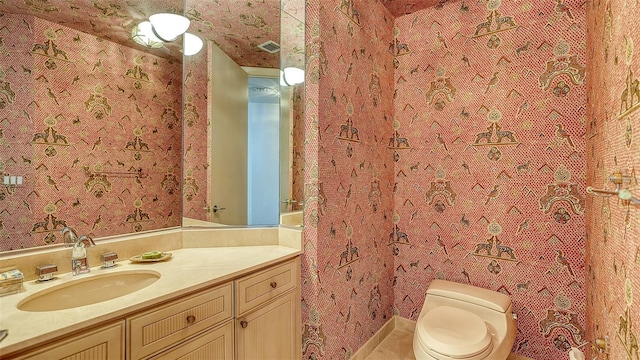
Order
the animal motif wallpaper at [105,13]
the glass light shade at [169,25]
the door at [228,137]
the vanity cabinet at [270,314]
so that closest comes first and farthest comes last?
1. the animal motif wallpaper at [105,13]
2. the vanity cabinet at [270,314]
3. the glass light shade at [169,25]
4. the door at [228,137]

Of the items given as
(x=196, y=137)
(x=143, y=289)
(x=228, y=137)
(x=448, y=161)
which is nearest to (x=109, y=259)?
(x=143, y=289)

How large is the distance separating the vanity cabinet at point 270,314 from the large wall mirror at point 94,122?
0.61m

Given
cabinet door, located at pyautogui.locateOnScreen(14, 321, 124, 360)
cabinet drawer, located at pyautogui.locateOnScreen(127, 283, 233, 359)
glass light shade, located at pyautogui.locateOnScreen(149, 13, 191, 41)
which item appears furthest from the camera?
glass light shade, located at pyautogui.locateOnScreen(149, 13, 191, 41)

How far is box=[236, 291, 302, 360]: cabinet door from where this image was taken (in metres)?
1.37

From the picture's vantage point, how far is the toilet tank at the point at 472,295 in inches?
71.7

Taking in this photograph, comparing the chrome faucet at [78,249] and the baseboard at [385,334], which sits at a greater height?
the chrome faucet at [78,249]

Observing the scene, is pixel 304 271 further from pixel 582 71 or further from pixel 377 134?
pixel 582 71

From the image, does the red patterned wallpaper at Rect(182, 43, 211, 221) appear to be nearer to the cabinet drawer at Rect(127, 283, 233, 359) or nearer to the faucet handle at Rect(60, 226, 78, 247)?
the faucet handle at Rect(60, 226, 78, 247)

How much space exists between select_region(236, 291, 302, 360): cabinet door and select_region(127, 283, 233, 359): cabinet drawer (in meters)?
0.15

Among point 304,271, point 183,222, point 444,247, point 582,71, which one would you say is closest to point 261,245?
point 304,271

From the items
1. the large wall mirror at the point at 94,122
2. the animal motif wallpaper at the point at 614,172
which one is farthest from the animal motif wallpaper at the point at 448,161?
the large wall mirror at the point at 94,122

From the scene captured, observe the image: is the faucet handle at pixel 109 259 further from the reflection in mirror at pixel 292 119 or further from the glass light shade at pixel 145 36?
the glass light shade at pixel 145 36

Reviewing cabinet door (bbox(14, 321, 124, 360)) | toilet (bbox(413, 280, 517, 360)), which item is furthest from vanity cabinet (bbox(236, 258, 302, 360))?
toilet (bbox(413, 280, 517, 360))

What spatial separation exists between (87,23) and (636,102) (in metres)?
2.13
